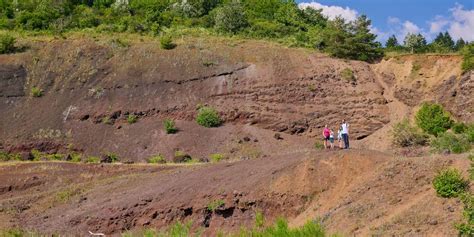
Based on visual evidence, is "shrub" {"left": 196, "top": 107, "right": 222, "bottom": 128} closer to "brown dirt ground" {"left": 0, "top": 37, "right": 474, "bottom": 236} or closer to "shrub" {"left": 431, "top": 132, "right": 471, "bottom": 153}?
"brown dirt ground" {"left": 0, "top": 37, "right": 474, "bottom": 236}

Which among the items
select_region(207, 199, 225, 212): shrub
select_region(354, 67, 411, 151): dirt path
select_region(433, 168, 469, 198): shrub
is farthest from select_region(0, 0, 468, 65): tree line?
select_region(433, 168, 469, 198): shrub

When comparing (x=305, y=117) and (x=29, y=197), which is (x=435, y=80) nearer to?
(x=305, y=117)

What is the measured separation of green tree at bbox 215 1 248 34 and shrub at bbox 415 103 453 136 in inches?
918

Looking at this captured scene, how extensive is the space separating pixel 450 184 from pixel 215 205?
7.90 meters

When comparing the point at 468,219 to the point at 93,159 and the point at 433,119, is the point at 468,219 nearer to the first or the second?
the point at 433,119

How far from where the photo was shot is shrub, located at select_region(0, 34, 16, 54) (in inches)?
1896

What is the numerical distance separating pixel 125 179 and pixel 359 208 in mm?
14057

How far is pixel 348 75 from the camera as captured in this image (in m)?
43.9

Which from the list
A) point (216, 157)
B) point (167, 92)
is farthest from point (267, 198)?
point (167, 92)

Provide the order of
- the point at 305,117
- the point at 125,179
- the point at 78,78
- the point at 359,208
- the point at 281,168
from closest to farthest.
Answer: the point at 359,208
the point at 281,168
the point at 125,179
the point at 305,117
the point at 78,78

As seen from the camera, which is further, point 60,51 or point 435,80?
point 60,51

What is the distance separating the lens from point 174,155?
122 ft

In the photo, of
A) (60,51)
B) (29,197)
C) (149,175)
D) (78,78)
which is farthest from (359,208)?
(60,51)

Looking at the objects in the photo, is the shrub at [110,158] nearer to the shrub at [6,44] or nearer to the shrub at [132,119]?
the shrub at [132,119]
